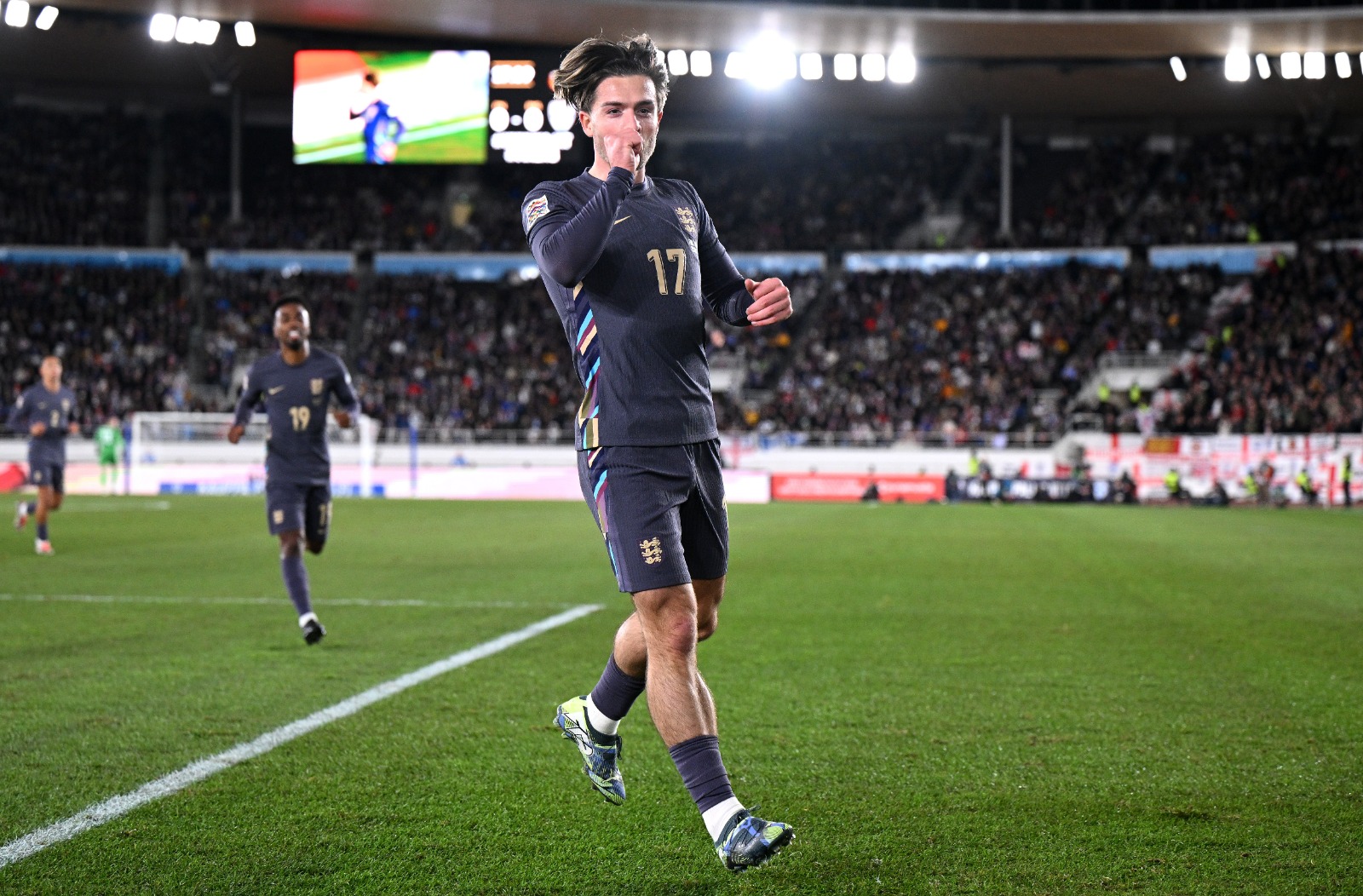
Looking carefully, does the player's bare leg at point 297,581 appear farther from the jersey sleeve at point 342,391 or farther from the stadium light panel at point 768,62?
the stadium light panel at point 768,62

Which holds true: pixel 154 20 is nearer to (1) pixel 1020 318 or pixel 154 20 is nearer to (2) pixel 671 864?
(1) pixel 1020 318

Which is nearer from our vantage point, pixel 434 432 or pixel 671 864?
pixel 671 864

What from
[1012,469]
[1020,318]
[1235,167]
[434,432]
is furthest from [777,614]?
[1235,167]

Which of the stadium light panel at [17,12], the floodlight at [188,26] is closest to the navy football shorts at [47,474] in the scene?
the stadium light panel at [17,12]

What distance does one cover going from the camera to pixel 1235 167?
44281 millimetres

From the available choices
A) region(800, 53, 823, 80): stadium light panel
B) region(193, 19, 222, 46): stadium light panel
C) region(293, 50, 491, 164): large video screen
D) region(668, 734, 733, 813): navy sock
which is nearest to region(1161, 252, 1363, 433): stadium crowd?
region(800, 53, 823, 80): stadium light panel

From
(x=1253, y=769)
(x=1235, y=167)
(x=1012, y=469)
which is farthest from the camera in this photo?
(x=1235, y=167)

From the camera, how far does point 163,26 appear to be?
3694cm

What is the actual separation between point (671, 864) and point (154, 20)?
39125 millimetres

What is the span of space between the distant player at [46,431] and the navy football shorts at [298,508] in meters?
7.66

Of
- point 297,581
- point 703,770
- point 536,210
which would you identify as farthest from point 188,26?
point 703,770

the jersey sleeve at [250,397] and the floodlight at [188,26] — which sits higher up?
the floodlight at [188,26]

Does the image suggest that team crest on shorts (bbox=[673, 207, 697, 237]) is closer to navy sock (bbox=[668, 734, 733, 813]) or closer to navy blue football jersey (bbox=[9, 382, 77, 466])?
navy sock (bbox=[668, 734, 733, 813])

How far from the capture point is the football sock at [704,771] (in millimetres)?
3346
